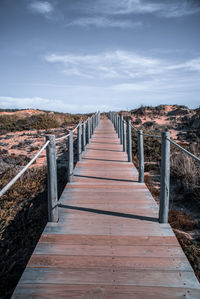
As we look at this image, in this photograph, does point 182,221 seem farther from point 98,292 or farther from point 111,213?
point 98,292

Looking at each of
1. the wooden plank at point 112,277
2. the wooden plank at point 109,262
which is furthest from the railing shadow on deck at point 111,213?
the wooden plank at point 112,277

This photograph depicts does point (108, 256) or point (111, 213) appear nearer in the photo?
point (108, 256)

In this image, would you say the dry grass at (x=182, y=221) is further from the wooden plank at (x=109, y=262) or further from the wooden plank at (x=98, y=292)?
the wooden plank at (x=98, y=292)

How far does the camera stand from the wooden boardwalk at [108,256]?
2.04 m

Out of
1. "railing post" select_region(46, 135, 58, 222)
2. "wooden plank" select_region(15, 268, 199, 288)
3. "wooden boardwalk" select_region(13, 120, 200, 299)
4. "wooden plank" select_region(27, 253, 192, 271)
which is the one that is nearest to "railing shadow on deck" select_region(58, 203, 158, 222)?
"wooden boardwalk" select_region(13, 120, 200, 299)

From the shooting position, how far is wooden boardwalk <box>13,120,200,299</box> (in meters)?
2.04

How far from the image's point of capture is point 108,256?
8.17 feet

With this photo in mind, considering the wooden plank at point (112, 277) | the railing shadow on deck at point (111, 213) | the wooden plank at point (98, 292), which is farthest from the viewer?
the railing shadow on deck at point (111, 213)

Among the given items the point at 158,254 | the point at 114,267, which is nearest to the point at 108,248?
the point at 114,267

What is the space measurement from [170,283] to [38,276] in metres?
1.28

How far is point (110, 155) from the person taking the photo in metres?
8.25

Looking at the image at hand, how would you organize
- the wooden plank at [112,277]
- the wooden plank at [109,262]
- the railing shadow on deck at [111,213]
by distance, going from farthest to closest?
1. the railing shadow on deck at [111,213]
2. the wooden plank at [109,262]
3. the wooden plank at [112,277]

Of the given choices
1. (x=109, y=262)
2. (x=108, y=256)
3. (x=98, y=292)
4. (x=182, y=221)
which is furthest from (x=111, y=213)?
(x=182, y=221)

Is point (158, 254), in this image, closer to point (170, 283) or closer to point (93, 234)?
point (170, 283)
